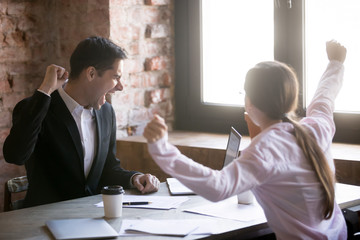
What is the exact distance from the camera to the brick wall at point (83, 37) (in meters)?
3.21

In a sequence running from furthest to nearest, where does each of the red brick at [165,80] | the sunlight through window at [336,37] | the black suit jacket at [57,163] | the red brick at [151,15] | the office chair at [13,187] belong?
1. the red brick at [165,80]
2. the red brick at [151,15]
3. the sunlight through window at [336,37]
4. the office chair at [13,187]
5. the black suit jacket at [57,163]

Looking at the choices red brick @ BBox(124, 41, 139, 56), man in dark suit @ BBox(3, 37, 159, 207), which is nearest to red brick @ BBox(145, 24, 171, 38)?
red brick @ BBox(124, 41, 139, 56)

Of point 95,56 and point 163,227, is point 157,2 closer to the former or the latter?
point 95,56

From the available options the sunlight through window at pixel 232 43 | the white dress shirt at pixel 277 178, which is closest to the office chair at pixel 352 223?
the white dress shirt at pixel 277 178

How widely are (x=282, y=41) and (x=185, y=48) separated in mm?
696

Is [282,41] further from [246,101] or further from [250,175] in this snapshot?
[250,175]

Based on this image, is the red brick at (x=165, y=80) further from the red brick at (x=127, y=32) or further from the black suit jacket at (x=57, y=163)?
the black suit jacket at (x=57, y=163)

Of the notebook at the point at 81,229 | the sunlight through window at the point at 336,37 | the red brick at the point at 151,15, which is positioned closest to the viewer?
the notebook at the point at 81,229

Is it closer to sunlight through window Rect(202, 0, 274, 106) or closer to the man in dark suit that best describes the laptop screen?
the man in dark suit

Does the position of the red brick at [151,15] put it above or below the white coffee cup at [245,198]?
above

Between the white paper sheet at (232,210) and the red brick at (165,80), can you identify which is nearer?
the white paper sheet at (232,210)

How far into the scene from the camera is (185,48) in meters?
3.60

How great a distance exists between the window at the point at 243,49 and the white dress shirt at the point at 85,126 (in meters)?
0.93

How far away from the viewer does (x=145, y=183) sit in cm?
242
